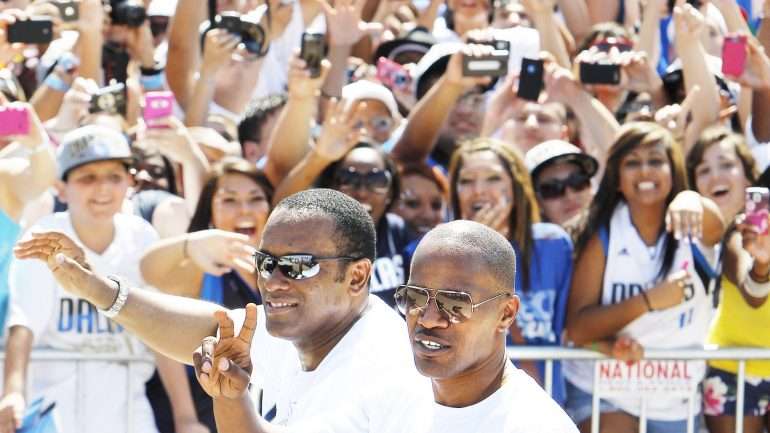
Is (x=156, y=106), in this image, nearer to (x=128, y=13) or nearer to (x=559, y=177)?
(x=128, y=13)

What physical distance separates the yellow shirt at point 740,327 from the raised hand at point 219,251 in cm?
202

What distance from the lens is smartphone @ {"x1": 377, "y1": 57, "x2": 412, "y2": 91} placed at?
730cm

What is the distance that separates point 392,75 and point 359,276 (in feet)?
12.1

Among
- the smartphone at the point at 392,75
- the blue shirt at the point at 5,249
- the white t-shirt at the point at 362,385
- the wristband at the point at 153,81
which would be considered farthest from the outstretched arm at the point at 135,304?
the wristband at the point at 153,81

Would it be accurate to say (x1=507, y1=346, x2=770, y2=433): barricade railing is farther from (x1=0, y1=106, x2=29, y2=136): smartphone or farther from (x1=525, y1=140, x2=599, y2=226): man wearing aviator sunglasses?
(x1=0, y1=106, x2=29, y2=136): smartphone

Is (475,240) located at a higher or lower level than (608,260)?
higher

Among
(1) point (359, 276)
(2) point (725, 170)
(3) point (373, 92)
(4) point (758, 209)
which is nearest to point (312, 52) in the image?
(3) point (373, 92)

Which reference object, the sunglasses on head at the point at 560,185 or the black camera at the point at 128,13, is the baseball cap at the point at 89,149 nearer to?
the sunglasses on head at the point at 560,185

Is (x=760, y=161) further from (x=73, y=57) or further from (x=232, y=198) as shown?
(x=73, y=57)

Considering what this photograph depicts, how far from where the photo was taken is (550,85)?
23.5 feet

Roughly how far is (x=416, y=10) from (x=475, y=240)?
19.4 feet

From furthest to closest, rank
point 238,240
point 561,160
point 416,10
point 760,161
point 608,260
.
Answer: point 416,10 < point 760,161 < point 561,160 < point 608,260 < point 238,240

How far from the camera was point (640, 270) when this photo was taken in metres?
5.71

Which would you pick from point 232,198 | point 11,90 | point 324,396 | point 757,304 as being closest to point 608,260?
point 757,304
